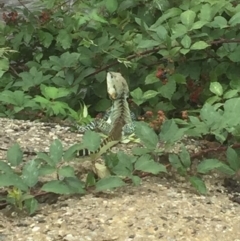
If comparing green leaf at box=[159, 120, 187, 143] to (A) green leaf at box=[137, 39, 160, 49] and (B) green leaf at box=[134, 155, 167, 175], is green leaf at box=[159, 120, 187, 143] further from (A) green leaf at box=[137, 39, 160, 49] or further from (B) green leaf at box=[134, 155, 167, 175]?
(A) green leaf at box=[137, 39, 160, 49]

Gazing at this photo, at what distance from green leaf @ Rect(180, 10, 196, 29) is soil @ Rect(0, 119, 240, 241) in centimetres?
93

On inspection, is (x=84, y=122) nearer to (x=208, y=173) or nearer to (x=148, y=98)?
(x=148, y=98)

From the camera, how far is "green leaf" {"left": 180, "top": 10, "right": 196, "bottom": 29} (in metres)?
3.10

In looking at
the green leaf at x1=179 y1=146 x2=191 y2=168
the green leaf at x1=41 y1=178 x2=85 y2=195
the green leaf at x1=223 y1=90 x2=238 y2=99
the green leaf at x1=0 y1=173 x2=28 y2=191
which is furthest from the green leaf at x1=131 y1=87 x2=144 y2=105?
the green leaf at x1=0 y1=173 x2=28 y2=191

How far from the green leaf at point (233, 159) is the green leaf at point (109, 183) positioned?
42cm

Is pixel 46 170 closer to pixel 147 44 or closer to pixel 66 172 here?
pixel 66 172

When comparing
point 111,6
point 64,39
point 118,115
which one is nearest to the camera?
point 118,115

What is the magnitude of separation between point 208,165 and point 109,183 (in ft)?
1.18

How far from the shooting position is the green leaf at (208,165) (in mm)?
2318

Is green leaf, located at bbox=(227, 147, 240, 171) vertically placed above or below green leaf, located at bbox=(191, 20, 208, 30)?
below

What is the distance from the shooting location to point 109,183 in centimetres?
218

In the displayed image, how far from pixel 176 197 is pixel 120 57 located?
132 centimetres

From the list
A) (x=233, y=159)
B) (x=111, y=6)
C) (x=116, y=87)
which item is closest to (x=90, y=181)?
(x=233, y=159)

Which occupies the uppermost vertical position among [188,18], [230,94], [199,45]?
[188,18]
